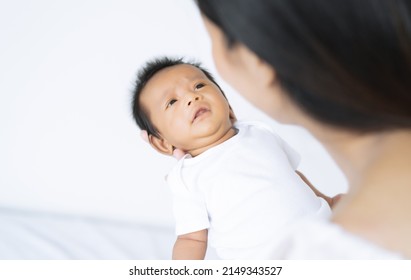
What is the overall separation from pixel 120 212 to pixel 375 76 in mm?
1184

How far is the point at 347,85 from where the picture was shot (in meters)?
0.54

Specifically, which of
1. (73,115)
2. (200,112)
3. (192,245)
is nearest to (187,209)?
(192,245)

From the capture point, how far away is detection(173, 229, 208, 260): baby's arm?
100 cm

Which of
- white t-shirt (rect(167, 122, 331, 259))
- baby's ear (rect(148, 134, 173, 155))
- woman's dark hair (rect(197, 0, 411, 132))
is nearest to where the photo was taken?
woman's dark hair (rect(197, 0, 411, 132))

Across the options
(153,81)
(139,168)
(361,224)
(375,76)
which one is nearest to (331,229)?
(361,224)

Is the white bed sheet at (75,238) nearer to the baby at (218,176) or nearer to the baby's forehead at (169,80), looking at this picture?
the baby at (218,176)

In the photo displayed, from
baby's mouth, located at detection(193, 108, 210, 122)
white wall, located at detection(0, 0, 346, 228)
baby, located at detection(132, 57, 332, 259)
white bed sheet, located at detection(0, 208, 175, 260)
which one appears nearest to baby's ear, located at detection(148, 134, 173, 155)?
baby, located at detection(132, 57, 332, 259)

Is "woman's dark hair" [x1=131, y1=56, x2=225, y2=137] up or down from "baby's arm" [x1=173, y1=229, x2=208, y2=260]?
up

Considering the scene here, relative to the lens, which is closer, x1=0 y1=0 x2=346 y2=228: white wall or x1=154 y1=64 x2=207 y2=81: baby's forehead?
x1=154 y1=64 x2=207 y2=81: baby's forehead

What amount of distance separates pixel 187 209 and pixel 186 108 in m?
0.20

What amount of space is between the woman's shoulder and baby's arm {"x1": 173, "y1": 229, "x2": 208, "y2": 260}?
1.39 ft

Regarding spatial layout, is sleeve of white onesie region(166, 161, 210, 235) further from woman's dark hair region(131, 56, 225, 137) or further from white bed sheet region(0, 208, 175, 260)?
white bed sheet region(0, 208, 175, 260)

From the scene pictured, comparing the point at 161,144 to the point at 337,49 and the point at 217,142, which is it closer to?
the point at 217,142

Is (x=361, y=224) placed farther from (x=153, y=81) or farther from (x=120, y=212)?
(x=120, y=212)
